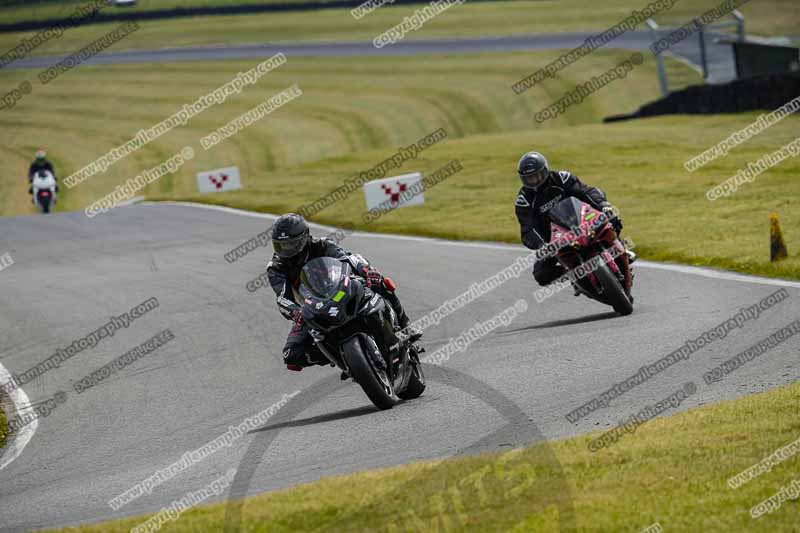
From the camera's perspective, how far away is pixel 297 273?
10125 mm

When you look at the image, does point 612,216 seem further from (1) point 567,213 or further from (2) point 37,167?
(2) point 37,167

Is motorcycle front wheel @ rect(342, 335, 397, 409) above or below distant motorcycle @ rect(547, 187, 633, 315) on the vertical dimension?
above

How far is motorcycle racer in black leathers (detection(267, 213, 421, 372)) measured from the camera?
9.82 m

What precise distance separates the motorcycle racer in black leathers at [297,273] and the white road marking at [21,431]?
2578 mm

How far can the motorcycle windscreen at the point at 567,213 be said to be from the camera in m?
12.9

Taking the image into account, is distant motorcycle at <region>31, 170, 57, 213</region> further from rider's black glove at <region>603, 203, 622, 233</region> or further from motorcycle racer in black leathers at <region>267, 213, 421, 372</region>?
motorcycle racer in black leathers at <region>267, 213, 421, 372</region>

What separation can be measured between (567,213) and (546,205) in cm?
38

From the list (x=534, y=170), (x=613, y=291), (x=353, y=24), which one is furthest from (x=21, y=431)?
(x=353, y=24)

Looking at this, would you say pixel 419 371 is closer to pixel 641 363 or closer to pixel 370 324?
pixel 370 324

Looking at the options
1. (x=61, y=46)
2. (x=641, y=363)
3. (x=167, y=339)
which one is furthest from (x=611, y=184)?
Result: (x=61, y=46)

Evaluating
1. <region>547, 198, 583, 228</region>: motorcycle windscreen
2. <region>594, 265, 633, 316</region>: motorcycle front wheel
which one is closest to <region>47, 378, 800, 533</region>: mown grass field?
<region>594, 265, 633, 316</region>: motorcycle front wheel

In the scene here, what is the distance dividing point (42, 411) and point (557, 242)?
5648 mm

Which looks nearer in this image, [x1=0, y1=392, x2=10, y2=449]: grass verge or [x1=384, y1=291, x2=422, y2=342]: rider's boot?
[x1=384, y1=291, x2=422, y2=342]: rider's boot

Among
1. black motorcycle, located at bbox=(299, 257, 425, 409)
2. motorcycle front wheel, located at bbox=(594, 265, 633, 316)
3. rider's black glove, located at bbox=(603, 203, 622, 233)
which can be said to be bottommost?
motorcycle front wheel, located at bbox=(594, 265, 633, 316)
